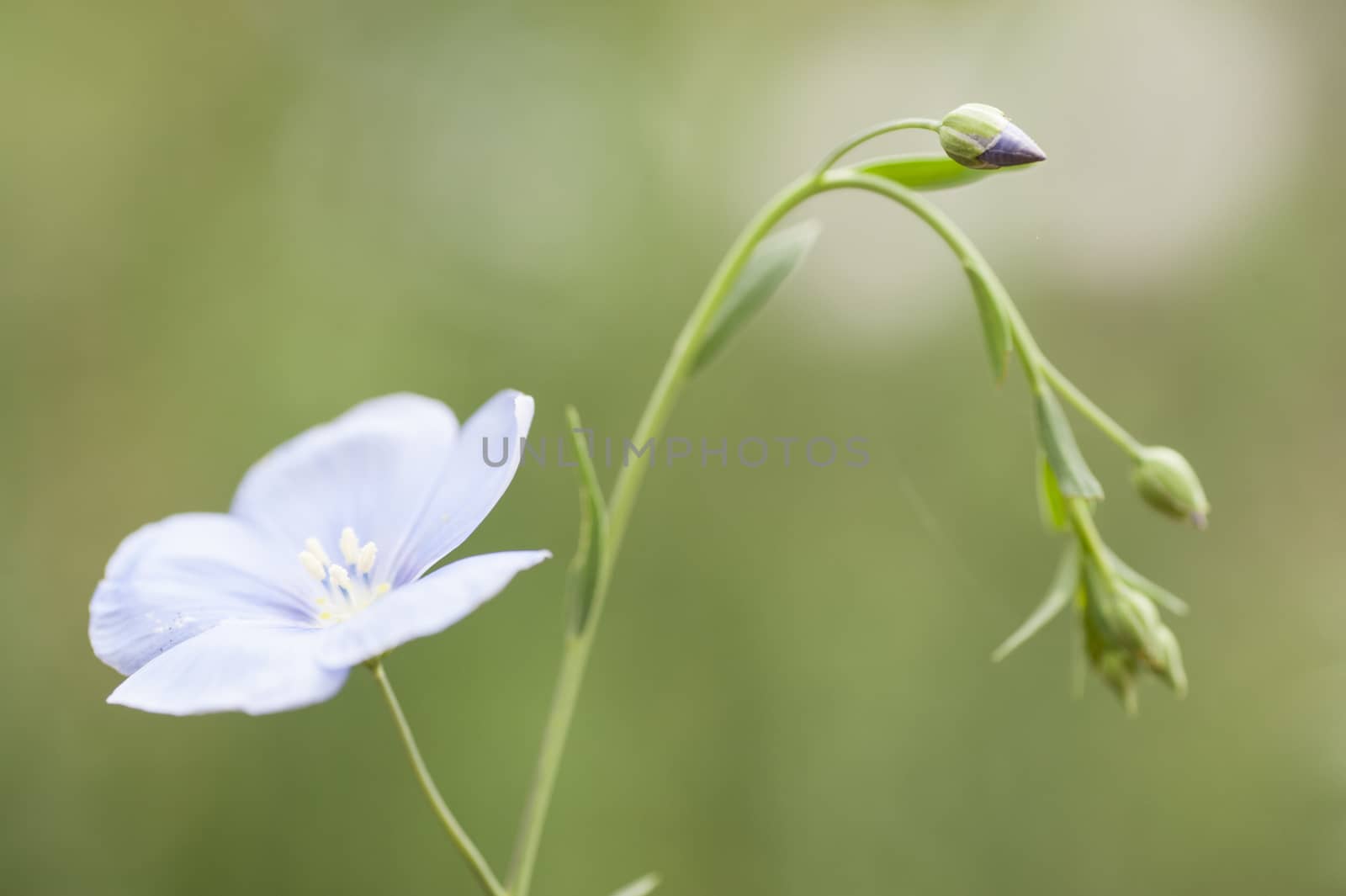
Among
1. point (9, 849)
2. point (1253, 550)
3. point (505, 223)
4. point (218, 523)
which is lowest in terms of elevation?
point (1253, 550)

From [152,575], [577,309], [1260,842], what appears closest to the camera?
[152,575]

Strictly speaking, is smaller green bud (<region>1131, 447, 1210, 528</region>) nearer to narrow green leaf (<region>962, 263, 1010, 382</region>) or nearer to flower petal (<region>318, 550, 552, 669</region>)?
narrow green leaf (<region>962, 263, 1010, 382</region>)

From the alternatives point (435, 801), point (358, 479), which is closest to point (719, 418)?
point (358, 479)

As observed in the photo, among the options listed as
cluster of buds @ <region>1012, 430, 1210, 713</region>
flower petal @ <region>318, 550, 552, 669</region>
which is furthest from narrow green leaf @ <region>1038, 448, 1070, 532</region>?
flower petal @ <region>318, 550, 552, 669</region>

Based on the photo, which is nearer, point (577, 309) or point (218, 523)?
point (218, 523)

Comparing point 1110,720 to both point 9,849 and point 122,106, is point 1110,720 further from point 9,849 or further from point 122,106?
point 122,106

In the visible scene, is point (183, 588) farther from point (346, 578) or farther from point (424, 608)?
point (424, 608)

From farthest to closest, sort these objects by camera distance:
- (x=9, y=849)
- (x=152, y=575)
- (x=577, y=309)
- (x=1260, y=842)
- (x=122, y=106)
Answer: (x=577, y=309)
(x=122, y=106)
(x=1260, y=842)
(x=9, y=849)
(x=152, y=575)

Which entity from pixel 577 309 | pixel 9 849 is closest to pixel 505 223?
pixel 577 309
